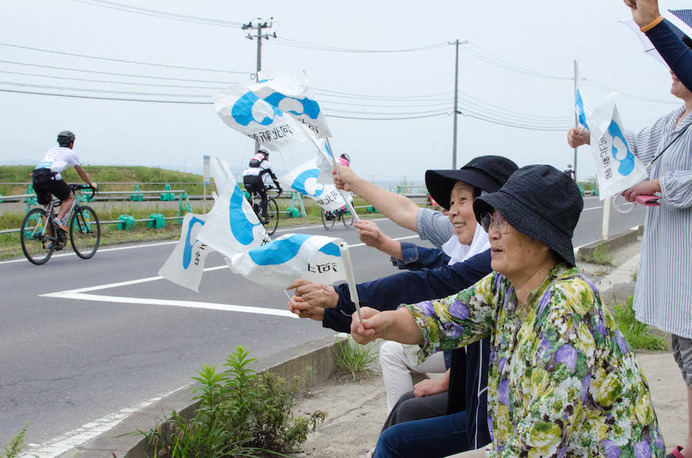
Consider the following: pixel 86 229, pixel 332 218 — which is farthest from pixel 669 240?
pixel 332 218

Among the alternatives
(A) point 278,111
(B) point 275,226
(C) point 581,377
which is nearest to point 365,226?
(A) point 278,111

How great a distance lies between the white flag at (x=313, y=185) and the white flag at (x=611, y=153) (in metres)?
1.16

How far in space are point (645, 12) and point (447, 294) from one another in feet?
4.43

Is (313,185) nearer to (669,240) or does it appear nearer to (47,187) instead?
(669,240)

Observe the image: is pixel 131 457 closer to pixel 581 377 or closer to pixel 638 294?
pixel 581 377

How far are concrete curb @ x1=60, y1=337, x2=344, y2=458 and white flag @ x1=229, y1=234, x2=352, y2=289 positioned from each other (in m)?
1.12

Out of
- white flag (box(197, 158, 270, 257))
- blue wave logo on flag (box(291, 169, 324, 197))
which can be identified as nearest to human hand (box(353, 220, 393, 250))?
blue wave logo on flag (box(291, 169, 324, 197))

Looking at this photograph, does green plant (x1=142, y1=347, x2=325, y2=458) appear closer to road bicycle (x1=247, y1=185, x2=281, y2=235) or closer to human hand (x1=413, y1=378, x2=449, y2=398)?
→ human hand (x1=413, y1=378, x2=449, y2=398)

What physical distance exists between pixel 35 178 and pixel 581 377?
35.6 ft

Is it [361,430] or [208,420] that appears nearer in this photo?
[208,420]

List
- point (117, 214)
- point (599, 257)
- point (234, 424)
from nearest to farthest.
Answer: point (234, 424), point (599, 257), point (117, 214)

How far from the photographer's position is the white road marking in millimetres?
4000

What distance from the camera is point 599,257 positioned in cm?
1108

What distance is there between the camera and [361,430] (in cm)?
412
